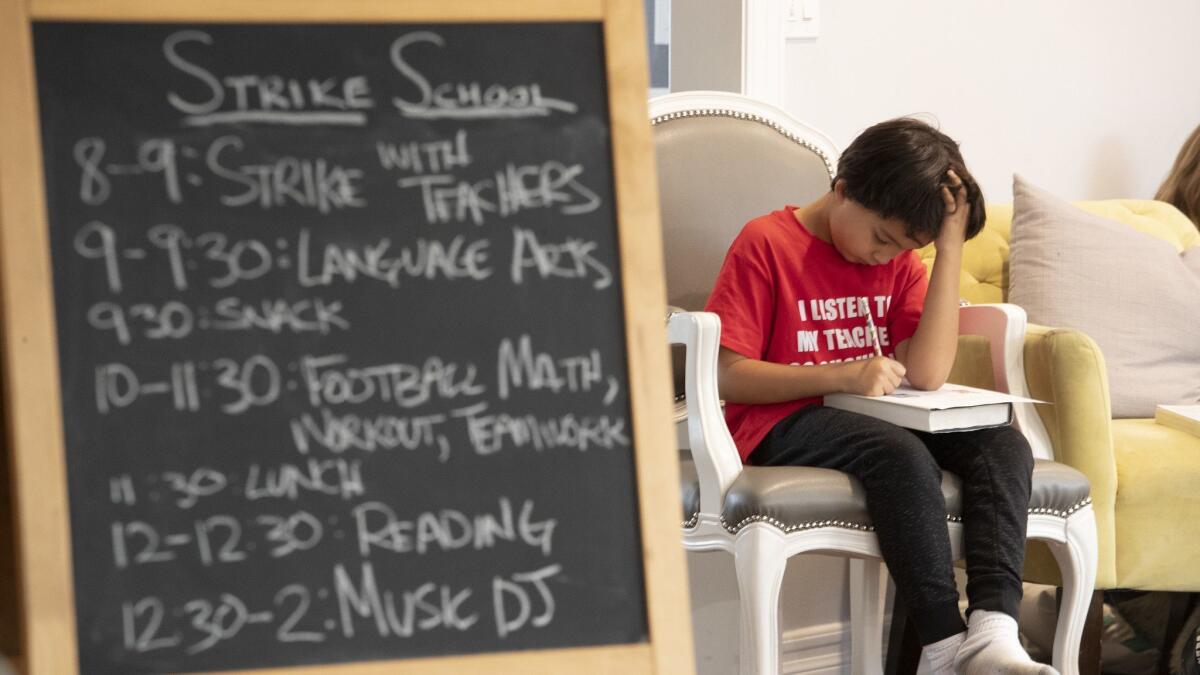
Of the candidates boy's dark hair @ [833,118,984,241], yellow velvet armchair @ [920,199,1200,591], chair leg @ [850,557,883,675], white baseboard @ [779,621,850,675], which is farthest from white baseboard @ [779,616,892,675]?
boy's dark hair @ [833,118,984,241]

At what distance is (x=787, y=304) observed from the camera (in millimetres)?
1848

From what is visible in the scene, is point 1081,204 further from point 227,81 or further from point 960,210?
point 227,81

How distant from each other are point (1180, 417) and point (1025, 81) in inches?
42.0

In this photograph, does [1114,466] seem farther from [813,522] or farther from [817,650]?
Answer: [817,650]

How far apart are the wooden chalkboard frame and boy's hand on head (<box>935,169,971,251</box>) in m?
0.99

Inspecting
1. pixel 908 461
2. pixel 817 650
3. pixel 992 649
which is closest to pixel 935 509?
pixel 908 461

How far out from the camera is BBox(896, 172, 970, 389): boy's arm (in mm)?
1822

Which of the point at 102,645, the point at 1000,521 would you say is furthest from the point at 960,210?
the point at 102,645

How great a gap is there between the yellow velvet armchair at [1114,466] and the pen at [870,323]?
0.55 feet

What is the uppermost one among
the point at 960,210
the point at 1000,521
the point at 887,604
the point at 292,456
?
the point at 960,210

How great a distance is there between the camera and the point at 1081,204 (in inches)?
99.4

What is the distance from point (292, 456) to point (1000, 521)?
1.04 metres

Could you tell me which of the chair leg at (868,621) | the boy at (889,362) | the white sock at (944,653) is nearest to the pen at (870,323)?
the boy at (889,362)

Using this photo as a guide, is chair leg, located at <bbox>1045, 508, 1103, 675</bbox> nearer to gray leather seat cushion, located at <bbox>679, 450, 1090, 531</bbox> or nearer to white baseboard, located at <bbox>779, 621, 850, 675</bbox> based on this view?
gray leather seat cushion, located at <bbox>679, 450, 1090, 531</bbox>
